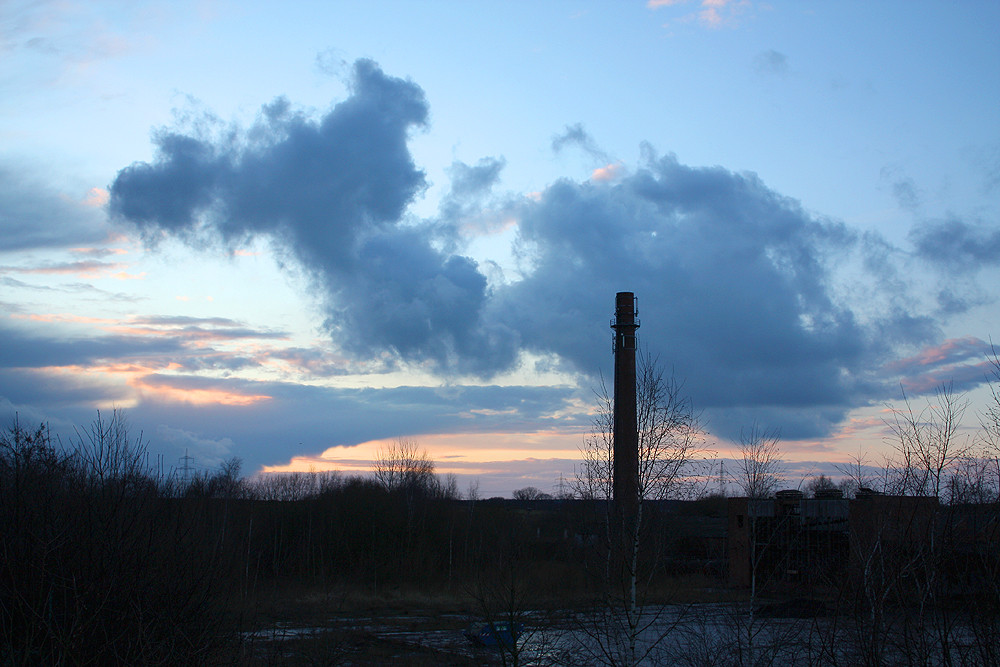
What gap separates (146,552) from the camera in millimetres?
10172

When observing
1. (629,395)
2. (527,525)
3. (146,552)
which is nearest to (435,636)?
(629,395)

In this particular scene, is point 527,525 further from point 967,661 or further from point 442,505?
point 967,661

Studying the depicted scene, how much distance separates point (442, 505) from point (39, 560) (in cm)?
4699

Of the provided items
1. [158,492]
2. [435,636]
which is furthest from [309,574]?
[158,492]

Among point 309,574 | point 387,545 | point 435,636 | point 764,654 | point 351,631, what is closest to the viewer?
point 764,654

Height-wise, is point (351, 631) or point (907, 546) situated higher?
point (907, 546)

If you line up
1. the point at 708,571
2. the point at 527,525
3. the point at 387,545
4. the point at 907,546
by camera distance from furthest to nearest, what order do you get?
the point at 527,525 < the point at 387,545 < the point at 708,571 < the point at 907,546

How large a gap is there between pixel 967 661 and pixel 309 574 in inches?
1809

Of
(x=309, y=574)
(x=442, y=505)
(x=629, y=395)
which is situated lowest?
(x=309, y=574)

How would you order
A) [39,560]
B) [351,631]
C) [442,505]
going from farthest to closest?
[442,505] → [351,631] → [39,560]

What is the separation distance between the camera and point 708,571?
39406mm

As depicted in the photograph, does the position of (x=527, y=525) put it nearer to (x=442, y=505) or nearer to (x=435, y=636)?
(x=442, y=505)

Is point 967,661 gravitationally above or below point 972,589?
below

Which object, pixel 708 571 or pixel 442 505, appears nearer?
pixel 708 571
